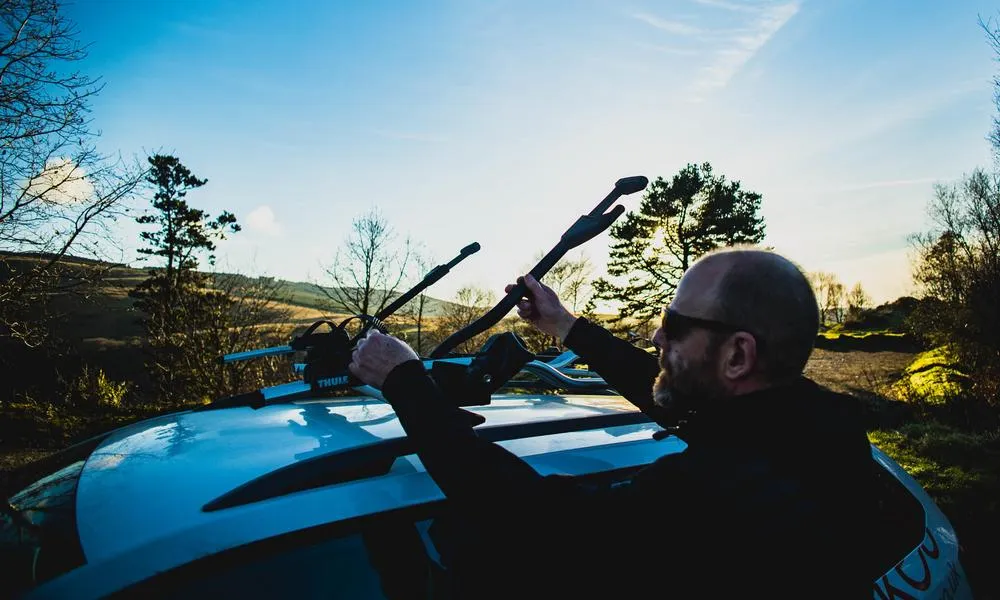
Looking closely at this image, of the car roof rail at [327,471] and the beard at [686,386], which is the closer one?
the car roof rail at [327,471]

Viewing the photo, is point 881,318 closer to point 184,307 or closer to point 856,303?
point 856,303

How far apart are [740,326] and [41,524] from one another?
1847 mm

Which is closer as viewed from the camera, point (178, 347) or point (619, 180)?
point (619, 180)

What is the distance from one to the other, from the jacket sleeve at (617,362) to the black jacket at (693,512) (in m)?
0.86

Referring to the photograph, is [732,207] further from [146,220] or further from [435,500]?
[146,220]

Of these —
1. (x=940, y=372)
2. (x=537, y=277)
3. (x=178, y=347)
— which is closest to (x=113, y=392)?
(x=178, y=347)

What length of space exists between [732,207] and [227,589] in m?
31.3

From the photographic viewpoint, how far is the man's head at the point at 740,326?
1.26 m

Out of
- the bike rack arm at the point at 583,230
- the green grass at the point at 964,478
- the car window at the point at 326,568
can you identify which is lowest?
the green grass at the point at 964,478

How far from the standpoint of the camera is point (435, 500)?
1268 mm

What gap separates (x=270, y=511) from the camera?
111cm

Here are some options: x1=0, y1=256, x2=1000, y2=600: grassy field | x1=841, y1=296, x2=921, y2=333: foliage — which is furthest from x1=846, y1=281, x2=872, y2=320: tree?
x1=0, y1=256, x2=1000, y2=600: grassy field

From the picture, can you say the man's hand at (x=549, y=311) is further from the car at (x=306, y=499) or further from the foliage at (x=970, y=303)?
the foliage at (x=970, y=303)

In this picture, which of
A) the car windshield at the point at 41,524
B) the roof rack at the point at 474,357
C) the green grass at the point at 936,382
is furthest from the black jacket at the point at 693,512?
the green grass at the point at 936,382
